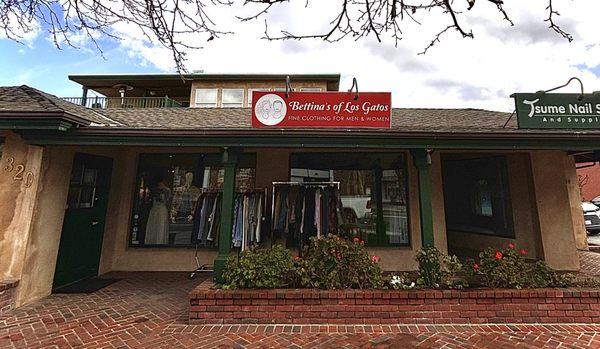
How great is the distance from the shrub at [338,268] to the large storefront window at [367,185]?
6.03 ft

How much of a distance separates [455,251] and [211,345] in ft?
20.7

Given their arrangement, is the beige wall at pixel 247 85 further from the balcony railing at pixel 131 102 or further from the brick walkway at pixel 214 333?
the brick walkway at pixel 214 333

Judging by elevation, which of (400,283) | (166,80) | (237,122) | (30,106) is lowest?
(400,283)

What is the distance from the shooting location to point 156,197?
6.01 meters

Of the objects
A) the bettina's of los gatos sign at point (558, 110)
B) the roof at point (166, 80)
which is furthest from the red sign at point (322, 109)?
the roof at point (166, 80)

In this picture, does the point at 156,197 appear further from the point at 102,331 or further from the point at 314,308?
the point at 314,308

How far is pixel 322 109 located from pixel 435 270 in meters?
2.93

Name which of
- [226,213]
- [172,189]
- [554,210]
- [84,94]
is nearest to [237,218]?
[226,213]

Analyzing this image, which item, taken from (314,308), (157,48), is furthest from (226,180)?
(314,308)

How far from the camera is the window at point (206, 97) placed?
15062 mm

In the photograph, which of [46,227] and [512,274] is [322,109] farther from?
[46,227]

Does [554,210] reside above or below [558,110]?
below

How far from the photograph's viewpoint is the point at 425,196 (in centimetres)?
438

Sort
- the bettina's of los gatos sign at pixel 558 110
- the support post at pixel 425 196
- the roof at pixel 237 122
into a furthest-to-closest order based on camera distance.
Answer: the roof at pixel 237 122, the bettina's of los gatos sign at pixel 558 110, the support post at pixel 425 196
